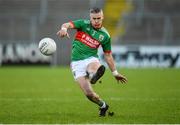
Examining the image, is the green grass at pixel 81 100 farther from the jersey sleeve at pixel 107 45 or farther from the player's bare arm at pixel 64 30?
the player's bare arm at pixel 64 30

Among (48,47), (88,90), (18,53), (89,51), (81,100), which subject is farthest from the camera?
(18,53)

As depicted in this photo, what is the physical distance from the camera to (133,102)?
15.5 meters

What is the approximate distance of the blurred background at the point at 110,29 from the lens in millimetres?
32625

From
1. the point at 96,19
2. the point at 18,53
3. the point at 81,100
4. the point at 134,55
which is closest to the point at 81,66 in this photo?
the point at 96,19

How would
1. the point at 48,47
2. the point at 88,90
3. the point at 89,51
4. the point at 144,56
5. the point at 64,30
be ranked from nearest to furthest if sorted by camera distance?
the point at 64,30 < the point at 48,47 < the point at 88,90 < the point at 89,51 < the point at 144,56

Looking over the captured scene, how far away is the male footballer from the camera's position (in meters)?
12.4

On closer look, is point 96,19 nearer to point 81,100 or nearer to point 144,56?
point 81,100

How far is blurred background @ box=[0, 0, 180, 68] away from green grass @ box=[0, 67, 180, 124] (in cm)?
610

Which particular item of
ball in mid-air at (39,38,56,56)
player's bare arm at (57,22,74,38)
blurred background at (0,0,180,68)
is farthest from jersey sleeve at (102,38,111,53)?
blurred background at (0,0,180,68)

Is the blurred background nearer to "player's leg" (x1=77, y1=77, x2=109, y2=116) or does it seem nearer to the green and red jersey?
the green and red jersey

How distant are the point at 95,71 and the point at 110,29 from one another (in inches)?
958

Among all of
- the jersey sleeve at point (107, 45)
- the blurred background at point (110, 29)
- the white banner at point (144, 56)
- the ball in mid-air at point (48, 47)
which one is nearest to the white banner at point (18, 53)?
the blurred background at point (110, 29)

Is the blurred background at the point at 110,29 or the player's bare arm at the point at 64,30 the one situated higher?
the player's bare arm at the point at 64,30

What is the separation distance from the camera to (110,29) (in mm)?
36375
